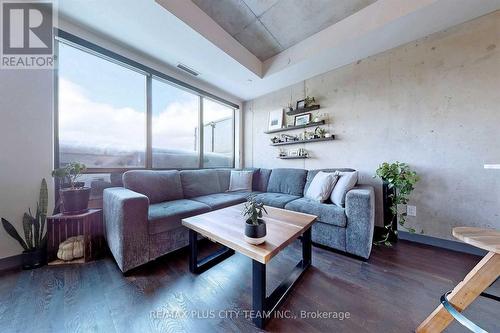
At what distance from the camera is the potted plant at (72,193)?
1.59 m

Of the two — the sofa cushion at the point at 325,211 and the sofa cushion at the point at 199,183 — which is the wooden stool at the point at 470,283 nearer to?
the sofa cushion at the point at 325,211

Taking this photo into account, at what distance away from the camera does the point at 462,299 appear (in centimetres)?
85

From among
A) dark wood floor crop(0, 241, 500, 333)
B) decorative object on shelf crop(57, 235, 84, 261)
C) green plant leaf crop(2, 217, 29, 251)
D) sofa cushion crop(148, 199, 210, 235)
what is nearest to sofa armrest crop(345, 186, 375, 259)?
dark wood floor crop(0, 241, 500, 333)

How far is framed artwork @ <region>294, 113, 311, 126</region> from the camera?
9.46 ft

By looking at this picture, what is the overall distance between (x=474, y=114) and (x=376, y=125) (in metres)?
0.80

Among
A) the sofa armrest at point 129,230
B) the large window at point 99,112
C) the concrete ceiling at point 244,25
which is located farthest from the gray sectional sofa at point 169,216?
the concrete ceiling at point 244,25

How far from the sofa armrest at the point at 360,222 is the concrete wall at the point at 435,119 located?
86cm

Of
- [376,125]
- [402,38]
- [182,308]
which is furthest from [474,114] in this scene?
[182,308]

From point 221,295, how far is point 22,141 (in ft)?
7.19

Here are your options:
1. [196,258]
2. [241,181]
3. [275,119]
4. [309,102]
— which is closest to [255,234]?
[196,258]

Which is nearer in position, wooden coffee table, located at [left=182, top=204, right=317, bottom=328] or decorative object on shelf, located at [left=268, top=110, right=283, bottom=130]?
wooden coffee table, located at [left=182, top=204, right=317, bottom=328]

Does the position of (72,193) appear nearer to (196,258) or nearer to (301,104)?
(196,258)

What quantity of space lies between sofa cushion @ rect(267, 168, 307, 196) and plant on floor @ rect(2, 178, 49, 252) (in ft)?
8.59

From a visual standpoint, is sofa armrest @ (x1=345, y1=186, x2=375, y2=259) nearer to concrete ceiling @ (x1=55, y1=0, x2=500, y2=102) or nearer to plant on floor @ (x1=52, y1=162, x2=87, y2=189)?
concrete ceiling @ (x1=55, y1=0, x2=500, y2=102)
